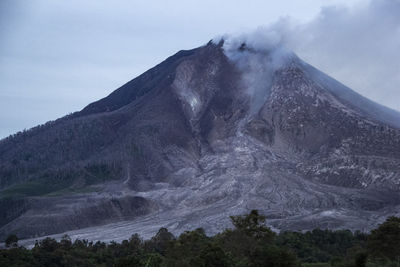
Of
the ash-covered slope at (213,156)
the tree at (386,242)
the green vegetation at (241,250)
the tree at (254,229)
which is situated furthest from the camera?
the ash-covered slope at (213,156)

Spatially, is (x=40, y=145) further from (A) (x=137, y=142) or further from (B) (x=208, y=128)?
(B) (x=208, y=128)

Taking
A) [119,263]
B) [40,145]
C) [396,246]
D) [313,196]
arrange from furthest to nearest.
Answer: [40,145], [313,196], [396,246], [119,263]

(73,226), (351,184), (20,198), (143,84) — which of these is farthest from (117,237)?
(143,84)

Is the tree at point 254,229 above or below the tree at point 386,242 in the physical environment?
above

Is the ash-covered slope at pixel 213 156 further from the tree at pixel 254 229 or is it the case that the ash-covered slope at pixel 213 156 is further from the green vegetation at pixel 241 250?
the tree at pixel 254 229

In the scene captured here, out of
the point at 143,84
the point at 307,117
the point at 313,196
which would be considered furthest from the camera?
the point at 143,84

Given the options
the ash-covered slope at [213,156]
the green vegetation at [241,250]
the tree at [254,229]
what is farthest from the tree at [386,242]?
the ash-covered slope at [213,156]

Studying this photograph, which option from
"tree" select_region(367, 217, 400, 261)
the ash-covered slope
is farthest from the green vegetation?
the ash-covered slope
